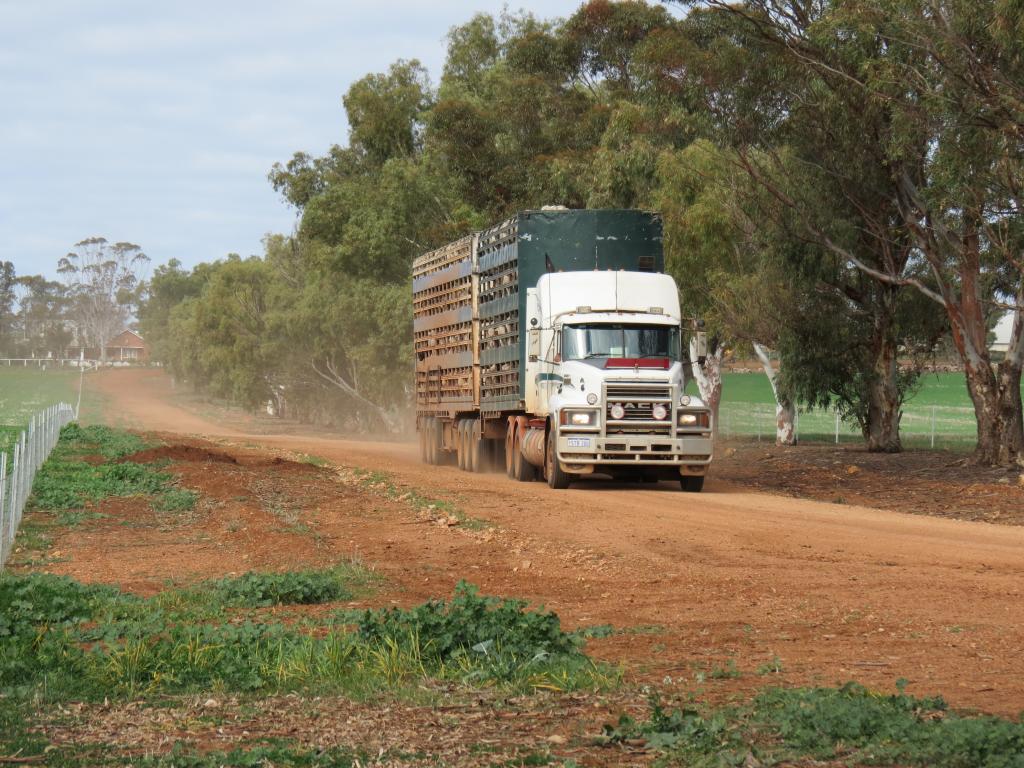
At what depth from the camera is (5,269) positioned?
185 m

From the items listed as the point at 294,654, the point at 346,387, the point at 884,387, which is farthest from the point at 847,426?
the point at 294,654

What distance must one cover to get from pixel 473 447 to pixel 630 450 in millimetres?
7363

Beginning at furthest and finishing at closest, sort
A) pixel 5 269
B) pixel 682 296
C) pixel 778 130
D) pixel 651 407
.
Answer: pixel 5 269, pixel 682 296, pixel 778 130, pixel 651 407

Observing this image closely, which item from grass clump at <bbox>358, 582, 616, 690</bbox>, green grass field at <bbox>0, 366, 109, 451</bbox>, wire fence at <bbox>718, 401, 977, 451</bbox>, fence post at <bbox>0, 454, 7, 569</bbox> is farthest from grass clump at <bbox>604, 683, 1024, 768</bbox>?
green grass field at <bbox>0, 366, 109, 451</bbox>

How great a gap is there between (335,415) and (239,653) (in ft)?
240

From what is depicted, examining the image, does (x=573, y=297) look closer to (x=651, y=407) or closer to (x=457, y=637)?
(x=651, y=407)

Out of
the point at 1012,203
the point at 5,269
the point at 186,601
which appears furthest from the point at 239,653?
the point at 5,269

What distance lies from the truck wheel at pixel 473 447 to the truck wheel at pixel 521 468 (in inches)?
110

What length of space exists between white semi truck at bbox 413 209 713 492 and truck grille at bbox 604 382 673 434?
0.06 ft

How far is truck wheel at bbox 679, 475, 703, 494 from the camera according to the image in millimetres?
25438

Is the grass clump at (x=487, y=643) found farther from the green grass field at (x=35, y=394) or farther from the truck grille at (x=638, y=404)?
the green grass field at (x=35, y=394)

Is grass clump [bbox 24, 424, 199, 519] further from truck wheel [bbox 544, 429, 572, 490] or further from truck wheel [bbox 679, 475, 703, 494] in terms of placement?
truck wheel [bbox 679, 475, 703, 494]

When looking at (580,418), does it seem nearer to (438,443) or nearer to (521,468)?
(521,468)

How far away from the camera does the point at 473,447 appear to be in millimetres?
→ 30984
